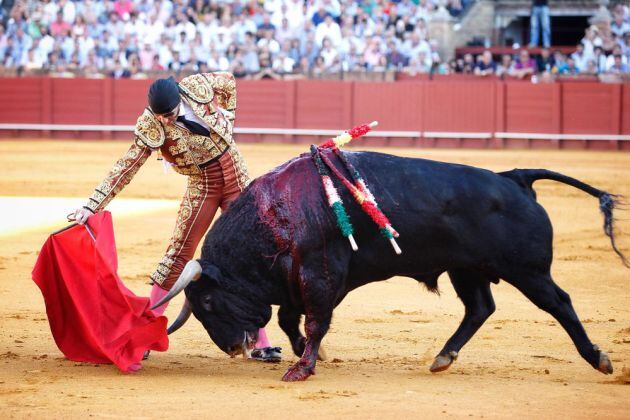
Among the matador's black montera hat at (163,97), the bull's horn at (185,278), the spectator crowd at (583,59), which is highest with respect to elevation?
the spectator crowd at (583,59)

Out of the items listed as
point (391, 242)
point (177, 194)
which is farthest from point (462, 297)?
point (177, 194)

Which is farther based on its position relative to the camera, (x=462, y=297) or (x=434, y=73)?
(x=434, y=73)

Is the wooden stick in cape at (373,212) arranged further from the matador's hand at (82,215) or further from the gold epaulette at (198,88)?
the matador's hand at (82,215)

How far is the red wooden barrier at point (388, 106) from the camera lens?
16.7 m

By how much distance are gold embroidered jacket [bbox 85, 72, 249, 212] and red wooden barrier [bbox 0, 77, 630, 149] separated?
41.8 ft

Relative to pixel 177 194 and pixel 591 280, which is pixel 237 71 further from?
pixel 591 280

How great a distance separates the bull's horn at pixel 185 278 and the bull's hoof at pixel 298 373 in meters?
0.52

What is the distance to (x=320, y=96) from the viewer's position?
17719 mm

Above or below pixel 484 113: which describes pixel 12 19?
above

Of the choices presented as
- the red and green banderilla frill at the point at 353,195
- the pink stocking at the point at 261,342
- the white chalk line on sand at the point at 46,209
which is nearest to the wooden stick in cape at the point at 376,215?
the red and green banderilla frill at the point at 353,195

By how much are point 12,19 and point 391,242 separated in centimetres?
1538

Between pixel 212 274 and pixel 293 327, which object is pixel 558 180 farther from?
pixel 212 274

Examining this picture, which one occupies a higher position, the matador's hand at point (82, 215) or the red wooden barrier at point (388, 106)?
the red wooden barrier at point (388, 106)

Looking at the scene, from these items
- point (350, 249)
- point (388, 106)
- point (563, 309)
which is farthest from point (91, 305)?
point (388, 106)
